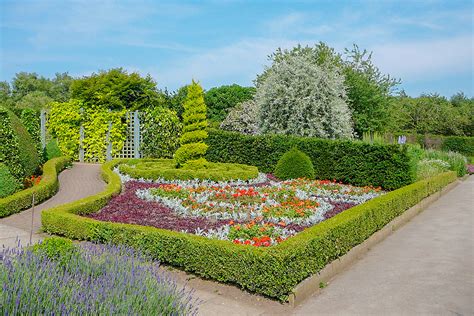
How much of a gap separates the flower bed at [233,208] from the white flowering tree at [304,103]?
7.57 metres

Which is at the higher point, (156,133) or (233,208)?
(156,133)

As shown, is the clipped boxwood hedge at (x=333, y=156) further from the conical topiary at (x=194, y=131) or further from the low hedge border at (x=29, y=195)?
the low hedge border at (x=29, y=195)

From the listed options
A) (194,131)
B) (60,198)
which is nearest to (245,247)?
(60,198)

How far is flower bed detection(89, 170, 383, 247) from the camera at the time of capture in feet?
24.1

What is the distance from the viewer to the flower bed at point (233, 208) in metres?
7.34

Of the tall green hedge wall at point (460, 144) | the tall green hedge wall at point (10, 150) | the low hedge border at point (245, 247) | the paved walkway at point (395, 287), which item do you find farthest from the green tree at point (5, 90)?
the paved walkway at point (395, 287)

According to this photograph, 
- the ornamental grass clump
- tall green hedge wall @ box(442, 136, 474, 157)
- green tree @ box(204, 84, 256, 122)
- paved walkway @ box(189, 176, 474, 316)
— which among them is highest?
green tree @ box(204, 84, 256, 122)

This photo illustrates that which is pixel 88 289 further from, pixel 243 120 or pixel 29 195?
pixel 243 120

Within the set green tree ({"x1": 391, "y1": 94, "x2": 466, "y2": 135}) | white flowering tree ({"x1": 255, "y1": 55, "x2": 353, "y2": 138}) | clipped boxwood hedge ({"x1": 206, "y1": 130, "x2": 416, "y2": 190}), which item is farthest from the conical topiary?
green tree ({"x1": 391, "y1": 94, "x2": 466, "y2": 135})

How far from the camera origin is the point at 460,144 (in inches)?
1298

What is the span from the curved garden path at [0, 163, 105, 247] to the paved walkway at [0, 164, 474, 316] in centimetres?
2

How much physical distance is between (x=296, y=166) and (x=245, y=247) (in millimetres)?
9196

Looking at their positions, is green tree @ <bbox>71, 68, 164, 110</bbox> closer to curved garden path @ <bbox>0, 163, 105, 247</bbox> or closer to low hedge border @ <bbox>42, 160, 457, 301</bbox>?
curved garden path @ <bbox>0, 163, 105, 247</bbox>

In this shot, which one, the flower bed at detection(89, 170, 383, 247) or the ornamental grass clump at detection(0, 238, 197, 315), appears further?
A: the flower bed at detection(89, 170, 383, 247)
